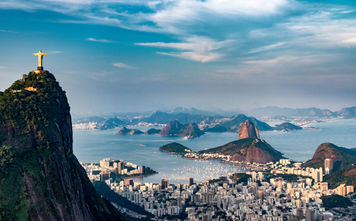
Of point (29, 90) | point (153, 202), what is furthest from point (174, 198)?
point (29, 90)

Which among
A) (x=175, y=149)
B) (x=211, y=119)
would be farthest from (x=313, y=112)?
(x=175, y=149)

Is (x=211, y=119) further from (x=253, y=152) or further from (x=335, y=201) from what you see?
(x=335, y=201)

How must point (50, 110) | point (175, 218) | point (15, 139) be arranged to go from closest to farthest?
point (15, 139) < point (50, 110) < point (175, 218)

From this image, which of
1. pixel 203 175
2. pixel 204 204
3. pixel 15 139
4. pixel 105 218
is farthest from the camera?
pixel 203 175

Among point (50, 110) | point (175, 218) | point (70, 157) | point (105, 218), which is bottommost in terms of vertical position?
point (175, 218)

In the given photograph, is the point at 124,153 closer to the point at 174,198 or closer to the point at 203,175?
the point at 203,175

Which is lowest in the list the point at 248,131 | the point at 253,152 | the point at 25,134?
the point at 253,152
